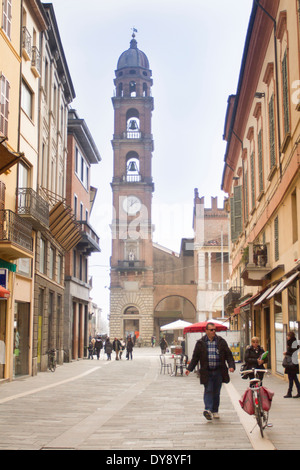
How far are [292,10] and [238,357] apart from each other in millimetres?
19244

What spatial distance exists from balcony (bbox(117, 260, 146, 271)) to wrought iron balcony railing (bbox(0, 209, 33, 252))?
50.7 m

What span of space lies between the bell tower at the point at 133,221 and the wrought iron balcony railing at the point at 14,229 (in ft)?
167

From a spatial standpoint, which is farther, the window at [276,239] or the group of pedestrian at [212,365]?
the window at [276,239]

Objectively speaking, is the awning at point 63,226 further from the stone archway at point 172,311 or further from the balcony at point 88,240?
the stone archway at point 172,311

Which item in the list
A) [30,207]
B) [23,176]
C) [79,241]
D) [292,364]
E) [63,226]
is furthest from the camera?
[79,241]

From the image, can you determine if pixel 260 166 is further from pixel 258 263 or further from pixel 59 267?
pixel 59 267

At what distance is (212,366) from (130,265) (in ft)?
201

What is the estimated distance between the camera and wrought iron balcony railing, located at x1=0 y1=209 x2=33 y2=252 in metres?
18.4

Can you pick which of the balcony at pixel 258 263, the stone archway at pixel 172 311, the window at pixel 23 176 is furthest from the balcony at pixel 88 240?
the stone archway at pixel 172 311

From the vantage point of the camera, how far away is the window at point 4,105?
59.8 ft

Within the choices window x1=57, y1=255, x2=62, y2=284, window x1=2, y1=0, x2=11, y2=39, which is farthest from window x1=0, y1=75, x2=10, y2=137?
window x1=57, y1=255, x2=62, y2=284

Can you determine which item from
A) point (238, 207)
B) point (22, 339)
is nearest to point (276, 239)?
point (22, 339)

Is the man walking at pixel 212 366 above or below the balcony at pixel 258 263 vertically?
below

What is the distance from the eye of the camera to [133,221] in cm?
7238
